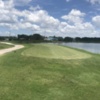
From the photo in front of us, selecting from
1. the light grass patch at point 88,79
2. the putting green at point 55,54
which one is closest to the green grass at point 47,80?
the light grass patch at point 88,79

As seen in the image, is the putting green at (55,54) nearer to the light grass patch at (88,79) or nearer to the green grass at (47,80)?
the green grass at (47,80)

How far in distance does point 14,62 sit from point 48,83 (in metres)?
5.35

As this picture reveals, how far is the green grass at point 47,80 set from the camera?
10773 millimetres

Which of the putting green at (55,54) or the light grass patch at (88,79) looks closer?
the light grass patch at (88,79)

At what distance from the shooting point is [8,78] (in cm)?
1265

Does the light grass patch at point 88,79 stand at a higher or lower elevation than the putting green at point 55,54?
lower

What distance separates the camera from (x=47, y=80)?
1291 centimetres

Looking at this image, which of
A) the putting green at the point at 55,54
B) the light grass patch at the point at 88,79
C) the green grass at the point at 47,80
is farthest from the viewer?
the putting green at the point at 55,54

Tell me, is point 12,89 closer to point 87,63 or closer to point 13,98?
point 13,98

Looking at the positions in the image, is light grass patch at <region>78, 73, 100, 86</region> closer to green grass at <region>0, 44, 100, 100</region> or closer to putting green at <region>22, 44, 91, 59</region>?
green grass at <region>0, 44, 100, 100</region>

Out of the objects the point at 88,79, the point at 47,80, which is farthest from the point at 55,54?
the point at 47,80

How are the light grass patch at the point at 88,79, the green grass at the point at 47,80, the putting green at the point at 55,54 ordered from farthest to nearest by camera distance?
the putting green at the point at 55,54, the light grass patch at the point at 88,79, the green grass at the point at 47,80

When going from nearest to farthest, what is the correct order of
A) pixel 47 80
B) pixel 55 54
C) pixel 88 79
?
1. pixel 47 80
2. pixel 88 79
3. pixel 55 54

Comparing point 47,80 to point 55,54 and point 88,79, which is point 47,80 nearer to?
point 88,79
